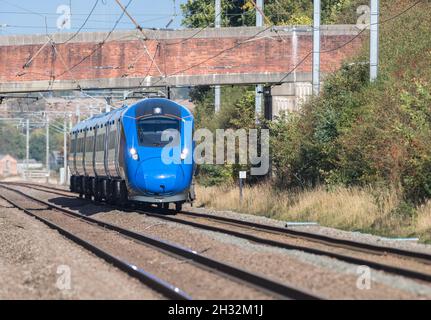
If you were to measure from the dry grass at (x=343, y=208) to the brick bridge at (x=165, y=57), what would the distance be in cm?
1065

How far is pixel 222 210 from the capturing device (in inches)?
1256

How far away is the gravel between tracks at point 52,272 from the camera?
11867 mm

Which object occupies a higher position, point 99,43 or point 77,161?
point 99,43

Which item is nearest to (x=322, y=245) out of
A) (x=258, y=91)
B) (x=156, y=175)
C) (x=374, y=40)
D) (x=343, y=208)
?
(x=343, y=208)

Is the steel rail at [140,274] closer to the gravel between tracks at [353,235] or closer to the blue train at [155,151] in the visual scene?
the gravel between tracks at [353,235]

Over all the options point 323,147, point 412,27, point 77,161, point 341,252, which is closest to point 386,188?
point 323,147

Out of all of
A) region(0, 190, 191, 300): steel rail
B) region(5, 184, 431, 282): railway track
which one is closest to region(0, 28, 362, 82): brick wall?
region(5, 184, 431, 282): railway track

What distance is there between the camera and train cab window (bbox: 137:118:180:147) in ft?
90.6

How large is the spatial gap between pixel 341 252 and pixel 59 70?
29410 mm

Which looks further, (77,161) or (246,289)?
(77,161)

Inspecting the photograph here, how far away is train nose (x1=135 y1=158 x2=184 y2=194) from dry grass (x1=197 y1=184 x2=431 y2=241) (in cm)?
314

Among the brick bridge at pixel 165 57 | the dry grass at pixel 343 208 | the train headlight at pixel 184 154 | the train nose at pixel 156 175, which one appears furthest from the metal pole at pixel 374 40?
the brick bridge at pixel 165 57

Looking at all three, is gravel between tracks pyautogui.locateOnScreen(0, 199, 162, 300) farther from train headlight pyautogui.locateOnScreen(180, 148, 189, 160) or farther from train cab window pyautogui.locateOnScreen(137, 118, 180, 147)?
train headlight pyautogui.locateOnScreen(180, 148, 189, 160)
